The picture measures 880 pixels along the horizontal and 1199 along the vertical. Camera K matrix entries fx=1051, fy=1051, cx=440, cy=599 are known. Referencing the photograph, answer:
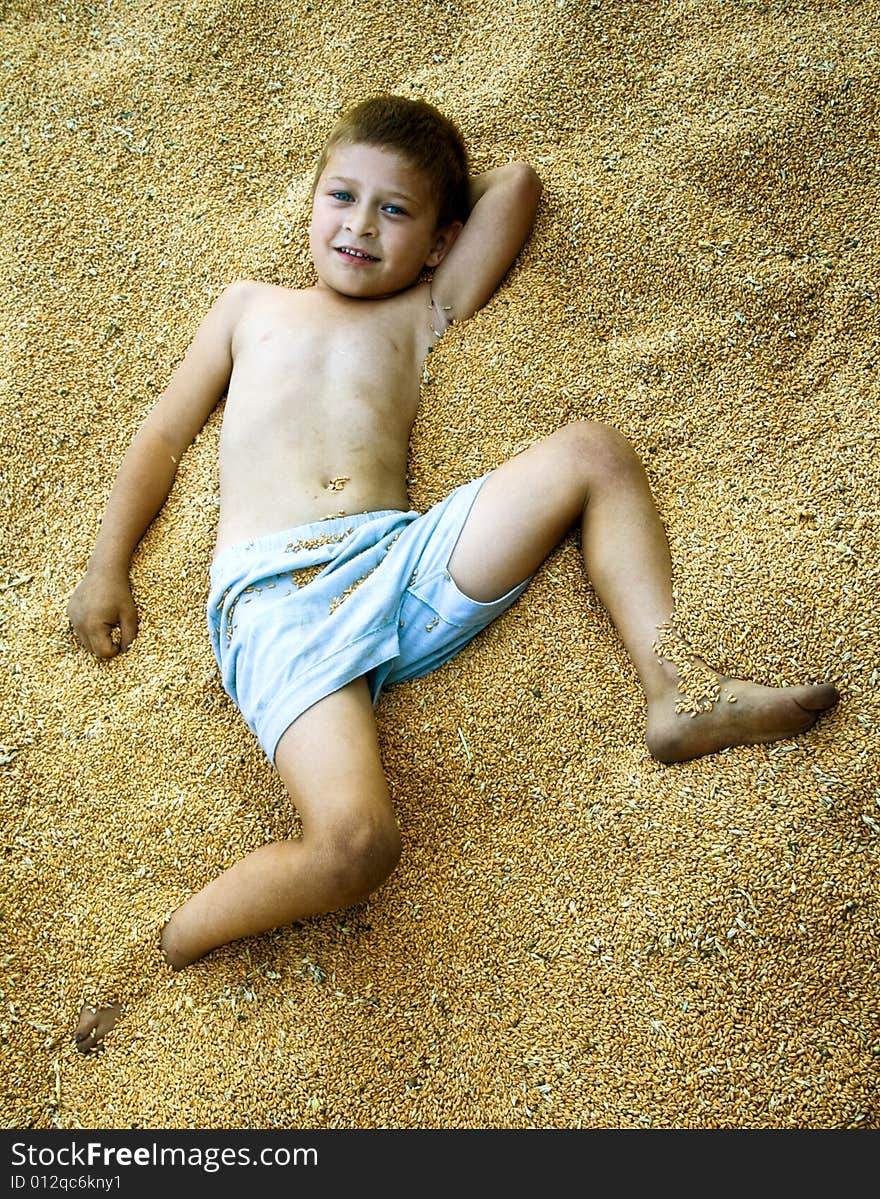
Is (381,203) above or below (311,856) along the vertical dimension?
above

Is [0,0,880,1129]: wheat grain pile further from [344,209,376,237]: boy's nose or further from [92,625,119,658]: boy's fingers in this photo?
[344,209,376,237]: boy's nose

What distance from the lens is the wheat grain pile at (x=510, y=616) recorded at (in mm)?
1508

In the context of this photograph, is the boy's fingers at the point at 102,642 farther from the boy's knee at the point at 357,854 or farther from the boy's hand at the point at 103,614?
the boy's knee at the point at 357,854

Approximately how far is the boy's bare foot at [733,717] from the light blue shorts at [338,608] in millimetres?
349

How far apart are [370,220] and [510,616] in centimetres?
80

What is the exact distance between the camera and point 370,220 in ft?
6.50

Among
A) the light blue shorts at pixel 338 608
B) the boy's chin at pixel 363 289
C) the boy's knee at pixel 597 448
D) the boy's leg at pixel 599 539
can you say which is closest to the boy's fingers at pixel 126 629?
the light blue shorts at pixel 338 608

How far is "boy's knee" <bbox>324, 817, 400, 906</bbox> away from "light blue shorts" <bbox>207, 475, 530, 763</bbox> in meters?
0.21

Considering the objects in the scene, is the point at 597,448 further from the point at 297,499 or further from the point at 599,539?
the point at 297,499

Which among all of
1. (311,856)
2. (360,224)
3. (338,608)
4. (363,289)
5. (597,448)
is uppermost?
(360,224)

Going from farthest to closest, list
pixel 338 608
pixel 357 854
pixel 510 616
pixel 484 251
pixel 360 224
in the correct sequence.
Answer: pixel 484 251 < pixel 360 224 < pixel 510 616 < pixel 338 608 < pixel 357 854

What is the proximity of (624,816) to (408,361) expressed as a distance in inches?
37.8

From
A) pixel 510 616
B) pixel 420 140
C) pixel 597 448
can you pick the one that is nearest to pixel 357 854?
pixel 510 616

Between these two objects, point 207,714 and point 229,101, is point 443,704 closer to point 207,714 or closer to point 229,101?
point 207,714
